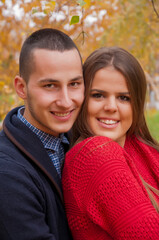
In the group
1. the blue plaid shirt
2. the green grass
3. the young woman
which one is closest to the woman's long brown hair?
the young woman

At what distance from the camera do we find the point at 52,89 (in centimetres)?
179

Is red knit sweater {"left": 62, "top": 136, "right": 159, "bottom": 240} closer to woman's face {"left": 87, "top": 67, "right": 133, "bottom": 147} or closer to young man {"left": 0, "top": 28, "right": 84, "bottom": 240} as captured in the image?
young man {"left": 0, "top": 28, "right": 84, "bottom": 240}

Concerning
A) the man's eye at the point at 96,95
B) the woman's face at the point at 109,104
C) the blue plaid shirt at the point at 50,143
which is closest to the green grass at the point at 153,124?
the woman's face at the point at 109,104

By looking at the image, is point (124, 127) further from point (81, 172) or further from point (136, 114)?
point (81, 172)

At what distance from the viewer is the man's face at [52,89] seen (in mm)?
1758

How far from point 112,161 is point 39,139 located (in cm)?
49

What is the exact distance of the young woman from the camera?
4.98 feet

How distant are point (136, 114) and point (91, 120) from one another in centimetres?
36

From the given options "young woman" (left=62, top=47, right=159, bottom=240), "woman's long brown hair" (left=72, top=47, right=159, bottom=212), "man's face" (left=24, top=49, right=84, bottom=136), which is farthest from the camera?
"woman's long brown hair" (left=72, top=47, right=159, bottom=212)

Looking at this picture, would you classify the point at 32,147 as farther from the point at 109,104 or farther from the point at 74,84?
the point at 109,104

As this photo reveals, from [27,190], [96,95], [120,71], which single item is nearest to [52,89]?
[96,95]

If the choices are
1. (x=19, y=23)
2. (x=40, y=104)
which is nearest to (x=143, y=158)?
(x=40, y=104)

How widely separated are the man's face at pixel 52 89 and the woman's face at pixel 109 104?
0.17 meters

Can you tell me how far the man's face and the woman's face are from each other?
0.17 m
